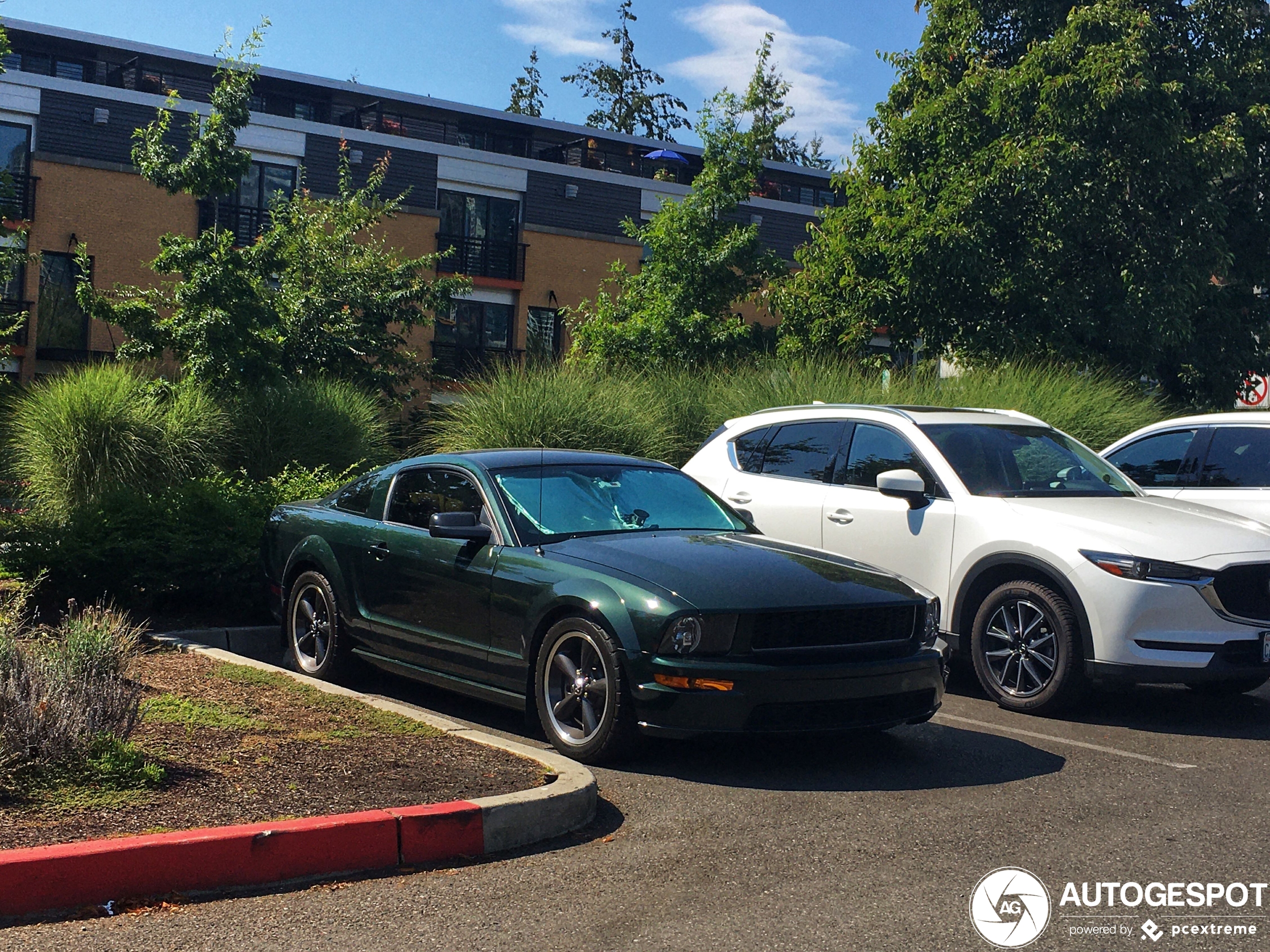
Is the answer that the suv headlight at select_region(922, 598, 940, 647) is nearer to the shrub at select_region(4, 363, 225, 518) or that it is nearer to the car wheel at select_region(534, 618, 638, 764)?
the car wheel at select_region(534, 618, 638, 764)

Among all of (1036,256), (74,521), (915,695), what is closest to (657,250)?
(1036,256)

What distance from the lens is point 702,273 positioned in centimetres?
2364

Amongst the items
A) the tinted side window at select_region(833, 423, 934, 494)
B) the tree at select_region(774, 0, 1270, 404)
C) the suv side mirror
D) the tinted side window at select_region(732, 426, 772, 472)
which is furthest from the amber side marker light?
the tree at select_region(774, 0, 1270, 404)

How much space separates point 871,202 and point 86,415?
13.4m

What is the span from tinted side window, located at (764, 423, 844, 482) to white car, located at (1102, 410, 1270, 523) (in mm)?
2256

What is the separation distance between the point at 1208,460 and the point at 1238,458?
8.9 inches

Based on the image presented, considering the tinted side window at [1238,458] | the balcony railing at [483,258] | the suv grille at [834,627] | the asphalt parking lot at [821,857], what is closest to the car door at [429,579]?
the asphalt parking lot at [821,857]

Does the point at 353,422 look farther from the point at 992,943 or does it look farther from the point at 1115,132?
the point at 992,943

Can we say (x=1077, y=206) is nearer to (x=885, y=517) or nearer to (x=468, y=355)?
(x=885, y=517)

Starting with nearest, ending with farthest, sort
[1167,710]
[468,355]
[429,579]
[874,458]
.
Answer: [429,579] → [1167,710] → [874,458] → [468,355]

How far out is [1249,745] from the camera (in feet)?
22.7

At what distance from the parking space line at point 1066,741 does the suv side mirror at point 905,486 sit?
139 cm

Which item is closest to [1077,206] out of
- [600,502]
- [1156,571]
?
[1156,571]

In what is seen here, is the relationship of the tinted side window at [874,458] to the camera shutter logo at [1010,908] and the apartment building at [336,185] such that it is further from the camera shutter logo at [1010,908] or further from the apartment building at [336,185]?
the apartment building at [336,185]
